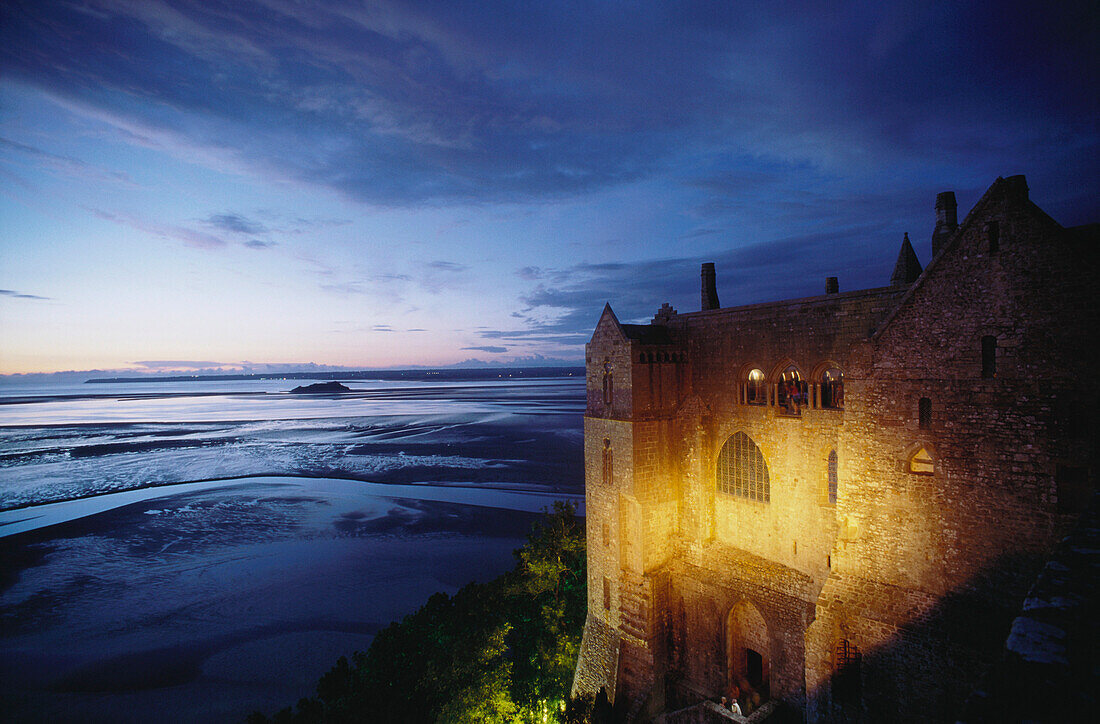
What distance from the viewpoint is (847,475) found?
12.2m

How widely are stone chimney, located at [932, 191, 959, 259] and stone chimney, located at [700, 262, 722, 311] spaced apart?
7566 mm

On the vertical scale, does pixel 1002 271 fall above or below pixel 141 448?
above

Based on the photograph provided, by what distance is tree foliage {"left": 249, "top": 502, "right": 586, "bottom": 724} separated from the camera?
1633cm

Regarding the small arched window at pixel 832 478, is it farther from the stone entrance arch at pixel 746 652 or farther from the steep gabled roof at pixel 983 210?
the steep gabled roof at pixel 983 210

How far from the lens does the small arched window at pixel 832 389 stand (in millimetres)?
14516

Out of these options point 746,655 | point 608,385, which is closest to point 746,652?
point 746,655

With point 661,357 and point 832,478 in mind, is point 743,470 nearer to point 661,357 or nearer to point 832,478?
point 832,478

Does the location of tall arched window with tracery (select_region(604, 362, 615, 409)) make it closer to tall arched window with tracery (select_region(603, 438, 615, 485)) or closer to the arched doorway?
tall arched window with tracery (select_region(603, 438, 615, 485))

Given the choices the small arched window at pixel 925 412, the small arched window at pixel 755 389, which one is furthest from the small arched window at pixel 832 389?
the small arched window at pixel 925 412

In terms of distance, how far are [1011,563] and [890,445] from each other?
2.97 metres

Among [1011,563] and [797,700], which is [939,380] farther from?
[797,700]

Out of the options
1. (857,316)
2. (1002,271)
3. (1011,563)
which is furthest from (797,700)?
(1002,271)

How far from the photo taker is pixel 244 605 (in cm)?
2948

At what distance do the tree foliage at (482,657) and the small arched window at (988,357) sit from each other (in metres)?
16.4
